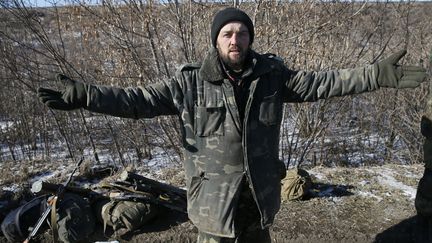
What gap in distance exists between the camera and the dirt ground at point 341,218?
3549mm

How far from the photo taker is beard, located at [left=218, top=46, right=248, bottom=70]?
6.35 feet

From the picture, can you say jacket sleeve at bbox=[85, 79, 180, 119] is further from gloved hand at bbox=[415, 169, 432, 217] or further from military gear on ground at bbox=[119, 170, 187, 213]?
gloved hand at bbox=[415, 169, 432, 217]

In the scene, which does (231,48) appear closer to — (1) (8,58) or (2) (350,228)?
(2) (350,228)

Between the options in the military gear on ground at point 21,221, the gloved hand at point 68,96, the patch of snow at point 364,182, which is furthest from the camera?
the patch of snow at point 364,182

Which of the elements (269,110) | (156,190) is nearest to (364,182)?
(156,190)

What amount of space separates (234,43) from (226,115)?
1.20 feet

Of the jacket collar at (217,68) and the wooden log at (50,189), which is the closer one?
the jacket collar at (217,68)

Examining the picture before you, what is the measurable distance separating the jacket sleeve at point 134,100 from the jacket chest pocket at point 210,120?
140mm

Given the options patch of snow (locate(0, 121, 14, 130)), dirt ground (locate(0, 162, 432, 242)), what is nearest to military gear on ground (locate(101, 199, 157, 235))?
dirt ground (locate(0, 162, 432, 242))

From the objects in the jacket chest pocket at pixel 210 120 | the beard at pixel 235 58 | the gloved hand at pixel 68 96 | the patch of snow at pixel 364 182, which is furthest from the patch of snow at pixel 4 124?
the beard at pixel 235 58

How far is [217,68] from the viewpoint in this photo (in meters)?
1.97

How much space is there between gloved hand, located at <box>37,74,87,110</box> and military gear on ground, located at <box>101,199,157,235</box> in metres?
1.98

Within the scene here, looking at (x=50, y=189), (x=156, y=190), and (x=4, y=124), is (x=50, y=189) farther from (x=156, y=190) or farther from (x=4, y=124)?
(x=4, y=124)

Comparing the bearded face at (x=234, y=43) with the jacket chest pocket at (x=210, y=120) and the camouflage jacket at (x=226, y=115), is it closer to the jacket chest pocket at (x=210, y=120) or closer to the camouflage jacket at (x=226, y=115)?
the camouflage jacket at (x=226, y=115)
